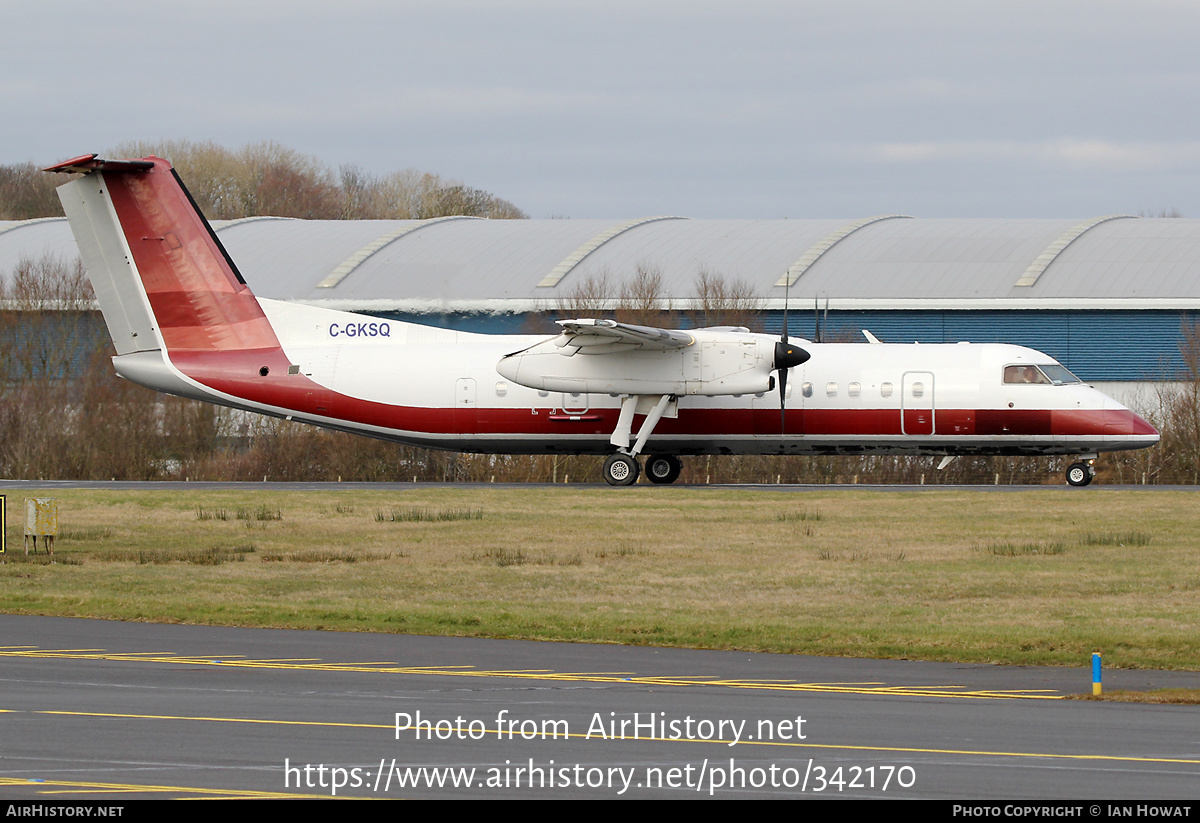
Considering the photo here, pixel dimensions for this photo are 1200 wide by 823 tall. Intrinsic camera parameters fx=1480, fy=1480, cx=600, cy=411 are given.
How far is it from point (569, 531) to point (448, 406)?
796 centimetres

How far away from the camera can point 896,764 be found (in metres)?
9.31

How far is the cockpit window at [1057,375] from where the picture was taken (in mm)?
34281

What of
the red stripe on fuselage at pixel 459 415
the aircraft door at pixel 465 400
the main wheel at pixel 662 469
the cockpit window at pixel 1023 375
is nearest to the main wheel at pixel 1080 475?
the cockpit window at pixel 1023 375

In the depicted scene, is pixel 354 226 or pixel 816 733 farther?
pixel 354 226

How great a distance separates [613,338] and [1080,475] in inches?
462

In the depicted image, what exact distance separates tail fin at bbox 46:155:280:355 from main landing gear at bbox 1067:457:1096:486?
19.4 m

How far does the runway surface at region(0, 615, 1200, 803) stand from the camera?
346 inches

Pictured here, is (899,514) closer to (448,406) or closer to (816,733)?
(448,406)

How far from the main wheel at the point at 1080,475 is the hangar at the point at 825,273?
45.6 ft

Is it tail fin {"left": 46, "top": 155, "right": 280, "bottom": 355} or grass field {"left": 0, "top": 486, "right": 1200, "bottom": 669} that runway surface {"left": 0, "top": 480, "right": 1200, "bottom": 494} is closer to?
grass field {"left": 0, "top": 486, "right": 1200, "bottom": 669}

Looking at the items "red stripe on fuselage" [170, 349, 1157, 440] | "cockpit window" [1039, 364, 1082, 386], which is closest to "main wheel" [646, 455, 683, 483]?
"red stripe on fuselage" [170, 349, 1157, 440]

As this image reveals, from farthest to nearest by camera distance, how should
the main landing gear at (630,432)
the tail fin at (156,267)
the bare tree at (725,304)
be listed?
the bare tree at (725,304) → the tail fin at (156,267) → the main landing gear at (630,432)

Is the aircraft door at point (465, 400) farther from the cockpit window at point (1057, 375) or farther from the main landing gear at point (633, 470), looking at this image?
the cockpit window at point (1057, 375)

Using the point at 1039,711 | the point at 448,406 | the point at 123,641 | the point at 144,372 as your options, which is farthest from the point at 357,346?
the point at 1039,711
